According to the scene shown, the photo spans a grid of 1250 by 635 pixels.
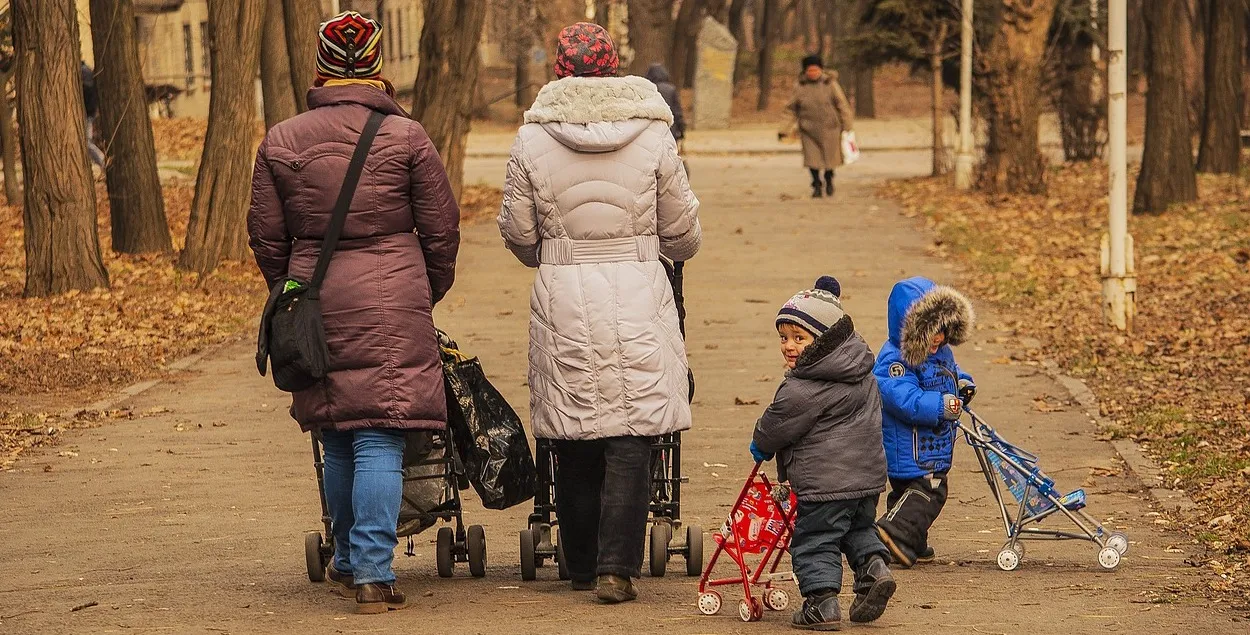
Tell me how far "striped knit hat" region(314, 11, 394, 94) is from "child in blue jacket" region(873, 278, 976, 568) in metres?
2.12

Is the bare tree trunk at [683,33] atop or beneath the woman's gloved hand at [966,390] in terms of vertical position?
atop

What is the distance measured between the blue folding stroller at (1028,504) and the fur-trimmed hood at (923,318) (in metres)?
0.30

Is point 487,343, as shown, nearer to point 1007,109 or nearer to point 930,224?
point 930,224

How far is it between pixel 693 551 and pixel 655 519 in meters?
0.20

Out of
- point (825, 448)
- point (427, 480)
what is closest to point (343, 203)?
point (427, 480)

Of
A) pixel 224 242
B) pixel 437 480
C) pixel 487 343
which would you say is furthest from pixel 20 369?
pixel 437 480

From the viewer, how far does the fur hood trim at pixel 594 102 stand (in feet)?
19.4

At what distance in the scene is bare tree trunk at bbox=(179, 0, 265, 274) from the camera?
17.0 meters

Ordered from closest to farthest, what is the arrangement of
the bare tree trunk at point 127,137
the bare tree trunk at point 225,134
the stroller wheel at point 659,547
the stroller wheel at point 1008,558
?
1. the stroller wheel at point 659,547
2. the stroller wheel at point 1008,558
3. the bare tree trunk at point 225,134
4. the bare tree trunk at point 127,137

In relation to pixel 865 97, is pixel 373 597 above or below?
above

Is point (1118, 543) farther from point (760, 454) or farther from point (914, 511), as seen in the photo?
point (760, 454)

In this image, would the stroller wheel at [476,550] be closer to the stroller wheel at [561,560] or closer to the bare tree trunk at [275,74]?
the stroller wheel at [561,560]

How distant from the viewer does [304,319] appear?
5.67m

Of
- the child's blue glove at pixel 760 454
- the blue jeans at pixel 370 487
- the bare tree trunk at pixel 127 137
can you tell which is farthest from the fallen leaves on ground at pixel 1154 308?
the bare tree trunk at pixel 127 137
